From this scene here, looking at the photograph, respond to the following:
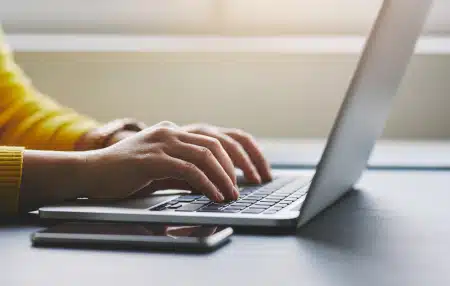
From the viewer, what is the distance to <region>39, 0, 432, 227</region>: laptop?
0.64m

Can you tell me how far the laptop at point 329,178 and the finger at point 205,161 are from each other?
0.08 feet

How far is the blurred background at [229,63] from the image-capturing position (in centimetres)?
176

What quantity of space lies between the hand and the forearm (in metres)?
0.21

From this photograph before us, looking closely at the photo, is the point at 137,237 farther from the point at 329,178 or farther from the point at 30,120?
the point at 30,120

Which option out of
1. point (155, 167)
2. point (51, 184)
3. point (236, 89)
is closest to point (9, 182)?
point (51, 184)

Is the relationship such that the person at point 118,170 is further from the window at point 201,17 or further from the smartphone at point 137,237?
the window at point 201,17

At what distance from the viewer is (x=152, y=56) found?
1791 millimetres

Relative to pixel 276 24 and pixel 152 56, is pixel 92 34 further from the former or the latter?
pixel 276 24

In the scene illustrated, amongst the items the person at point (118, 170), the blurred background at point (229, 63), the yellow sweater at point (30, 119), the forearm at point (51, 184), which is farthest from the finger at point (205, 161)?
the blurred background at point (229, 63)

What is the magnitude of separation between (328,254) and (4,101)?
33.4 inches

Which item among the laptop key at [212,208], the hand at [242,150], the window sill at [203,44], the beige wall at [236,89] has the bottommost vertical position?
the laptop key at [212,208]

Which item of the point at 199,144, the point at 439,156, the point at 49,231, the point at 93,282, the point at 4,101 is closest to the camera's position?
the point at 93,282

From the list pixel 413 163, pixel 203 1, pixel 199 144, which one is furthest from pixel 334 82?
pixel 199 144

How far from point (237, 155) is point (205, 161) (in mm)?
210
